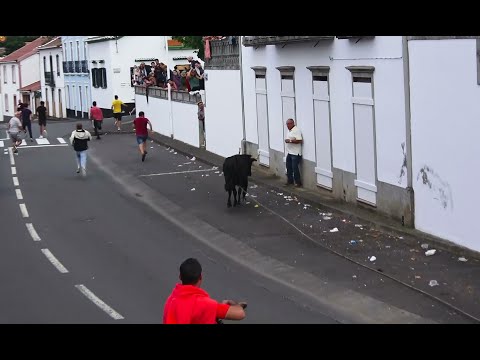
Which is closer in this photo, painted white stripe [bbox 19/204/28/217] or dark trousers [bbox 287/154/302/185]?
painted white stripe [bbox 19/204/28/217]

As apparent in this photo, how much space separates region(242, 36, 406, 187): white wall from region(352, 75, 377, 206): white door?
0.29 metres

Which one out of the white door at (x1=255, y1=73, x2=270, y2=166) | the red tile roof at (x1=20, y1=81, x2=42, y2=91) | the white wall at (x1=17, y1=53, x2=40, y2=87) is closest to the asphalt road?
the white door at (x1=255, y1=73, x2=270, y2=166)

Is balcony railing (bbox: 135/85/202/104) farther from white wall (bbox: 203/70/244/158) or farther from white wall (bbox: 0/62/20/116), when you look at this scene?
white wall (bbox: 0/62/20/116)

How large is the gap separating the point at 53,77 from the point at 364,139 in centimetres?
6066

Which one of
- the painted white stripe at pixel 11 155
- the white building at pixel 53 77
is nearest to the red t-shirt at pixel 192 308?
the painted white stripe at pixel 11 155

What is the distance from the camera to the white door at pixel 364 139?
18.3 m

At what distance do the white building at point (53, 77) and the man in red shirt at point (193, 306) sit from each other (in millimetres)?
68134

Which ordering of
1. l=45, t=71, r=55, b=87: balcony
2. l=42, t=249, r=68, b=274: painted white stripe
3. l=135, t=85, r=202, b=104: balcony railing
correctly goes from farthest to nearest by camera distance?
l=45, t=71, r=55, b=87: balcony, l=135, t=85, r=202, b=104: balcony railing, l=42, t=249, r=68, b=274: painted white stripe

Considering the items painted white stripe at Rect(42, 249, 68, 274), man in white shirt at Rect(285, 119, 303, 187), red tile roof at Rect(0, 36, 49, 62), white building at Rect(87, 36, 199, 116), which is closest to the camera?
painted white stripe at Rect(42, 249, 68, 274)

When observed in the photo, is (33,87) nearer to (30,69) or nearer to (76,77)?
(30,69)

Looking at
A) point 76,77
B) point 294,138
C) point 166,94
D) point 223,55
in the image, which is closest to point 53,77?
point 76,77

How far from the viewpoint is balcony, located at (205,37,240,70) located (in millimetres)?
27969

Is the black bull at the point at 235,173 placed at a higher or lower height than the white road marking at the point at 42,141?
higher

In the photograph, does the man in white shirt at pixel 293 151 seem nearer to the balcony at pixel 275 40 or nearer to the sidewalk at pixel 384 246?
the sidewalk at pixel 384 246
